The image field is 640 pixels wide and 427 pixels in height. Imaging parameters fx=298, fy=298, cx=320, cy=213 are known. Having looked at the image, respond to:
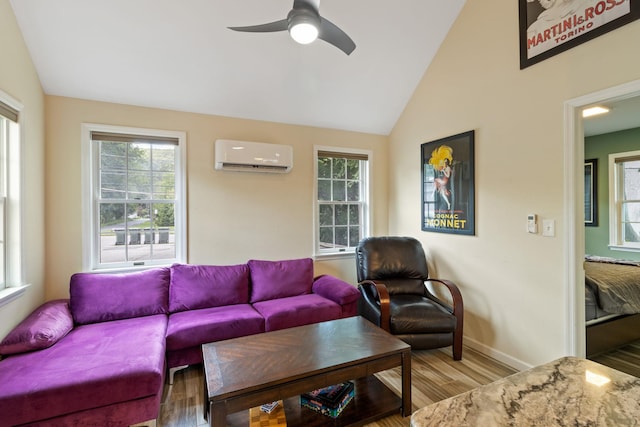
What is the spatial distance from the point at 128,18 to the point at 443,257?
145 inches

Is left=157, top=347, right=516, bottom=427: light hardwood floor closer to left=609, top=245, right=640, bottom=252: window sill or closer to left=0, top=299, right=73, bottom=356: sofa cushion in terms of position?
left=0, top=299, right=73, bottom=356: sofa cushion

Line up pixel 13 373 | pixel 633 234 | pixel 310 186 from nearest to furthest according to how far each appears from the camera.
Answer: pixel 13 373 → pixel 310 186 → pixel 633 234

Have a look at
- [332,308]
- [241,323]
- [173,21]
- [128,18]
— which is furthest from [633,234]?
[128,18]

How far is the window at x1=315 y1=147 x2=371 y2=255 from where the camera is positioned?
388 centimetres

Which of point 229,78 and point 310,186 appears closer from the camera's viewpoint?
point 229,78

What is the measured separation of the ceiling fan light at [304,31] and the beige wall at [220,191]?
1856mm

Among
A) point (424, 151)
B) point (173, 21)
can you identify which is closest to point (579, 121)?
point (424, 151)

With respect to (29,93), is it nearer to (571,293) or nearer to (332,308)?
(332,308)

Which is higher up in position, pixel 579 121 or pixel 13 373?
pixel 579 121

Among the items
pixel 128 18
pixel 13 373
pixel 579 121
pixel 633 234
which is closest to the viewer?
pixel 13 373

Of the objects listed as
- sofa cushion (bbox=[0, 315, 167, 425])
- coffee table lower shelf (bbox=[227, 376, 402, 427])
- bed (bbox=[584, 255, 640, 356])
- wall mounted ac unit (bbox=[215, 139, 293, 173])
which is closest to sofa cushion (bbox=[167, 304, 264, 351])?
sofa cushion (bbox=[0, 315, 167, 425])

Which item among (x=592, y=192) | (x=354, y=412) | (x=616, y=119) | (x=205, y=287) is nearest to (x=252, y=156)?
(x=205, y=287)

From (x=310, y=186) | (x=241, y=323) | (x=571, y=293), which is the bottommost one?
(x=241, y=323)

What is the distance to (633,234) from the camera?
4379mm
